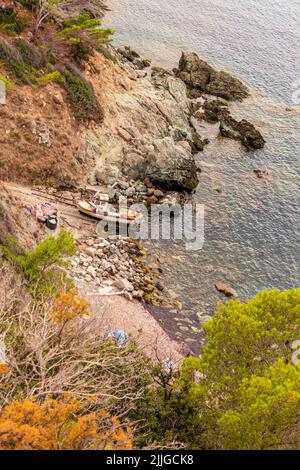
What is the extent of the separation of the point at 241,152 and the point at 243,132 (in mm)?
3175

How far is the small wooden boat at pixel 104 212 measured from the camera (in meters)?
35.0

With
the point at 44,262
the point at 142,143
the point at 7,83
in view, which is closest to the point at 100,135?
the point at 142,143

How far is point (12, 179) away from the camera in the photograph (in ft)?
112

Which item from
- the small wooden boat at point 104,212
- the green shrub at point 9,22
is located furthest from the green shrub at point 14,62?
the small wooden boat at point 104,212

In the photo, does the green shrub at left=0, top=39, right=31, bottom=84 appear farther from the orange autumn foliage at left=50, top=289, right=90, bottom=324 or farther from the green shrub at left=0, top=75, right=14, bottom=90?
the orange autumn foliage at left=50, top=289, right=90, bottom=324

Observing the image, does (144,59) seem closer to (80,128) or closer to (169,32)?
(169,32)

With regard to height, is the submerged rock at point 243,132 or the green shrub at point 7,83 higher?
the green shrub at point 7,83

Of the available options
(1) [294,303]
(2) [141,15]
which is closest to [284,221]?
(1) [294,303]

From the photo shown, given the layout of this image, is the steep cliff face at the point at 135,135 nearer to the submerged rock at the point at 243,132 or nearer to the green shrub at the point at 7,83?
the submerged rock at the point at 243,132

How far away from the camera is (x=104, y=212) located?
3519 cm

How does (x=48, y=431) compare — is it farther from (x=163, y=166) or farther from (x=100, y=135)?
(x=163, y=166)

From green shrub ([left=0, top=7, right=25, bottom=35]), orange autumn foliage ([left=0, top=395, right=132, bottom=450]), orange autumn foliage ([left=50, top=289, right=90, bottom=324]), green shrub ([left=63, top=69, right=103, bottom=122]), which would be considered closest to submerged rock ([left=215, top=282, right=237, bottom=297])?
green shrub ([left=63, top=69, right=103, bottom=122])

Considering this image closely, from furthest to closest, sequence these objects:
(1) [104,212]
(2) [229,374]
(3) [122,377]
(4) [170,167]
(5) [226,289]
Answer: (4) [170,167] → (1) [104,212] → (5) [226,289] → (3) [122,377] → (2) [229,374]

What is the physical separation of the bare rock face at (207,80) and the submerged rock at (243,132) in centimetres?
632
